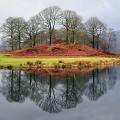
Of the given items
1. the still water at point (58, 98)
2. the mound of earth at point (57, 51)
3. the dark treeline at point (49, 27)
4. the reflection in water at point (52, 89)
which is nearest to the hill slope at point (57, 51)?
the mound of earth at point (57, 51)

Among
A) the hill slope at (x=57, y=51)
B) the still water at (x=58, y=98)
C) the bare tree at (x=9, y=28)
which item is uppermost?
the bare tree at (x=9, y=28)

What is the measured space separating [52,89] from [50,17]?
6754cm

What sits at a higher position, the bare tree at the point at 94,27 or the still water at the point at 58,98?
the bare tree at the point at 94,27

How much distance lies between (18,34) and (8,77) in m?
60.5

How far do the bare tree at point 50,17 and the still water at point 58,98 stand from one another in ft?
182

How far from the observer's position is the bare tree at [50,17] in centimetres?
10638

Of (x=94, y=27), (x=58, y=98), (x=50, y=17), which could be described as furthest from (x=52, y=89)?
(x=94, y=27)

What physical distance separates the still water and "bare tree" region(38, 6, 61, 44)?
5542cm

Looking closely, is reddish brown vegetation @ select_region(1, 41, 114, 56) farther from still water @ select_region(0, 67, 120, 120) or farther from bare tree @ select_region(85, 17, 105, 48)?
still water @ select_region(0, 67, 120, 120)

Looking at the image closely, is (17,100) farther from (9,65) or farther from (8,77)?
(9,65)

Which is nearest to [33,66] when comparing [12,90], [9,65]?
[9,65]

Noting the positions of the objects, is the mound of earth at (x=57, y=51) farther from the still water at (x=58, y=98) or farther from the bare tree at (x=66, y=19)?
the still water at (x=58, y=98)

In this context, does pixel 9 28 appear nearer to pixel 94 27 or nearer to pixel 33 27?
pixel 33 27

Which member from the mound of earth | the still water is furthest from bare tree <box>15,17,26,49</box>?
the still water
